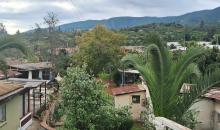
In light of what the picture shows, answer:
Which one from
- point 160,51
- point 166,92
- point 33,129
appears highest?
point 160,51

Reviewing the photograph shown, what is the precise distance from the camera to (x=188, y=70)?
1373cm

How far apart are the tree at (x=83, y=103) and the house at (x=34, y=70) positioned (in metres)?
44.3

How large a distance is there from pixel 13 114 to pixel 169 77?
431 inches

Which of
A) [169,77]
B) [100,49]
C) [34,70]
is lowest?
[34,70]

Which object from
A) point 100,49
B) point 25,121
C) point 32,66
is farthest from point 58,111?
point 32,66

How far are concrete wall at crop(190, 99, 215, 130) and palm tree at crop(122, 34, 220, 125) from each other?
10409mm

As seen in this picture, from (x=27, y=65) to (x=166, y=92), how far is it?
169ft

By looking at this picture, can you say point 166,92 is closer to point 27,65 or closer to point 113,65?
point 113,65

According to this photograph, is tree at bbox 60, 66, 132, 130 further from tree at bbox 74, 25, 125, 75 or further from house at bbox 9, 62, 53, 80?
house at bbox 9, 62, 53, 80

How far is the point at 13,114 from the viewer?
2206 cm

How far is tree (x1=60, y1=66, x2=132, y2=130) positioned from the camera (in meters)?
16.4

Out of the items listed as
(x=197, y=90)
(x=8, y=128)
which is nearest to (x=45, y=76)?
(x=8, y=128)

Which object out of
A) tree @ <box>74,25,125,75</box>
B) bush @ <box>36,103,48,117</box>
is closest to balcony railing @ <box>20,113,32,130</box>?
bush @ <box>36,103,48,117</box>

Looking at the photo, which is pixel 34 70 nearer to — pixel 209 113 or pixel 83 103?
pixel 209 113
